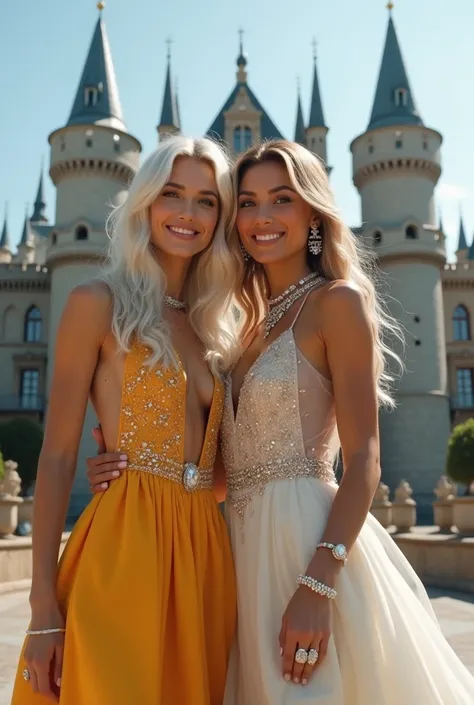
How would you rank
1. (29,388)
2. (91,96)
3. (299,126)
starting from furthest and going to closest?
(299,126) → (29,388) → (91,96)

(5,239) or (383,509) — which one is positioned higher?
(5,239)

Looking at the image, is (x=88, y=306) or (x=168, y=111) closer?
(x=88, y=306)

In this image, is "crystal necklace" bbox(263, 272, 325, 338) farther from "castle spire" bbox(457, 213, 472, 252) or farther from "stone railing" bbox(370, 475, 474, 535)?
"castle spire" bbox(457, 213, 472, 252)

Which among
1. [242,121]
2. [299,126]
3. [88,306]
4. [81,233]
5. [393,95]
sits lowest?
[88,306]

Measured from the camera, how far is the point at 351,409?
2.11 meters

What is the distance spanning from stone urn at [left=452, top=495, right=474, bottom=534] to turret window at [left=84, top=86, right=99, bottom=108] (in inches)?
964

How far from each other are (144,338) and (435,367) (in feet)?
87.2

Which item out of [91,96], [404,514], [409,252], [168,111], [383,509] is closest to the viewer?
[404,514]

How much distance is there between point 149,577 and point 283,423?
613mm

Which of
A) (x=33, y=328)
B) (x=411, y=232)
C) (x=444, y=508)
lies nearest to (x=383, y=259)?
(x=411, y=232)

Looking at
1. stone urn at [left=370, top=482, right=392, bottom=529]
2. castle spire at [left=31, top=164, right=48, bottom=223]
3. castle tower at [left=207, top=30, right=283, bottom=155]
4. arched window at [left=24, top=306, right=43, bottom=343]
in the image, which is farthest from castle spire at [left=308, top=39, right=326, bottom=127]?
stone urn at [left=370, top=482, right=392, bottom=529]

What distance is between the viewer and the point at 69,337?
2178 mm

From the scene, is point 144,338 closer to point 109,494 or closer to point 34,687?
point 109,494

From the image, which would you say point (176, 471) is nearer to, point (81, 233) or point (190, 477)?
point (190, 477)
